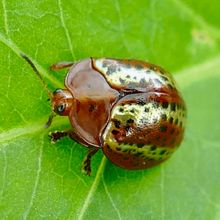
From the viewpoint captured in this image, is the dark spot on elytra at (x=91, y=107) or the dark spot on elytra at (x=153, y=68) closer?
the dark spot on elytra at (x=91, y=107)

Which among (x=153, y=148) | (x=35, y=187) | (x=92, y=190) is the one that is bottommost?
(x=92, y=190)

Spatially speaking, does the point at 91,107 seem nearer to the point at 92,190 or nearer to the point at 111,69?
the point at 111,69

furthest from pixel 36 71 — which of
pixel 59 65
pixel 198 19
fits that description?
pixel 198 19

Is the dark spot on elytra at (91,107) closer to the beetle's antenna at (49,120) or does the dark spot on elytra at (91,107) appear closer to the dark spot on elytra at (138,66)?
the beetle's antenna at (49,120)

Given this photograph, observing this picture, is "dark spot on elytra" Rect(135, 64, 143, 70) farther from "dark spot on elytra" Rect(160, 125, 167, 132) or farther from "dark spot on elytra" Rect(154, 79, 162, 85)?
"dark spot on elytra" Rect(160, 125, 167, 132)

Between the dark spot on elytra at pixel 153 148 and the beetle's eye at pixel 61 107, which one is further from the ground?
the beetle's eye at pixel 61 107

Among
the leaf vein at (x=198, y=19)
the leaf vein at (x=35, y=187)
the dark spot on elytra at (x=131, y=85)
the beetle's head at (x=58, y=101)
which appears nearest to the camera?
the leaf vein at (x=35, y=187)

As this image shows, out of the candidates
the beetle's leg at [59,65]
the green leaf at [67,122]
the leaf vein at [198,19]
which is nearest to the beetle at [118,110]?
the beetle's leg at [59,65]

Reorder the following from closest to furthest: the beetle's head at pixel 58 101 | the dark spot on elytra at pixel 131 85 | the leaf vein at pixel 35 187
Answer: the leaf vein at pixel 35 187 → the beetle's head at pixel 58 101 → the dark spot on elytra at pixel 131 85
